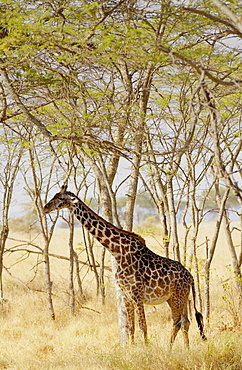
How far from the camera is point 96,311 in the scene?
1029 centimetres

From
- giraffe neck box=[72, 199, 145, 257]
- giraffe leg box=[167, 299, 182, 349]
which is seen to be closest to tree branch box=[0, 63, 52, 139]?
giraffe neck box=[72, 199, 145, 257]

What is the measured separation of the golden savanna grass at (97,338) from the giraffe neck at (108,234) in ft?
4.14

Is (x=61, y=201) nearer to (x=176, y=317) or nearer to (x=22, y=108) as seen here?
(x=22, y=108)

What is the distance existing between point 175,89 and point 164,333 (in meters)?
5.13

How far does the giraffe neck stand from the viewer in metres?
6.94

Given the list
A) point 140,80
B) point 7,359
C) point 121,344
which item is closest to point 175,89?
point 140,80

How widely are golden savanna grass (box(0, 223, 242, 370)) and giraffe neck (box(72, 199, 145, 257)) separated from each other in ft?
4.14

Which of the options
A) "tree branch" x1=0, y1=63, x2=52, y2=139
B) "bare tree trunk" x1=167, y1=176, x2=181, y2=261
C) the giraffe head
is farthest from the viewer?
"bare tree trunk" x1=167, y1=176, x2=181, y2=261

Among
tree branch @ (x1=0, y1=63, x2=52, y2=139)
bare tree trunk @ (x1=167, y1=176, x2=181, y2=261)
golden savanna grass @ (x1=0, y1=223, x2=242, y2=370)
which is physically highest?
tree branch @ (x1=0, y1=63, x2=52, y2=139)

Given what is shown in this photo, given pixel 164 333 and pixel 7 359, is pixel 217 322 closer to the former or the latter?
pixel 164 333

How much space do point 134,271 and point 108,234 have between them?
64 cm

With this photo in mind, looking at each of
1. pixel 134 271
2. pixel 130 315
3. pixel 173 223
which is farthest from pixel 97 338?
pixel 173 223

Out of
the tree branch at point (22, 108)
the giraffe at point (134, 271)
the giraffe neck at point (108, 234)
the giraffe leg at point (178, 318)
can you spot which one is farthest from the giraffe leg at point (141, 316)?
the tree branch at point (22, 108)

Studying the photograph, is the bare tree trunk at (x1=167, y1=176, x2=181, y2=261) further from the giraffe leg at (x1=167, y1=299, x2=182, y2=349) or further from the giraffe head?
the giraffe head
